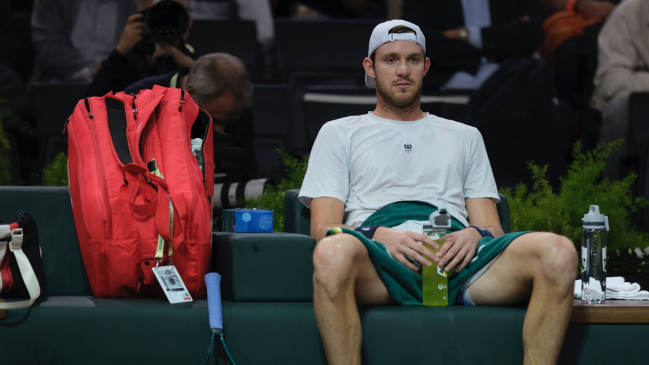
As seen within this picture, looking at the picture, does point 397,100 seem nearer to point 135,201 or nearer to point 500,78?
point 135,201

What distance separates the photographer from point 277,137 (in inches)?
163

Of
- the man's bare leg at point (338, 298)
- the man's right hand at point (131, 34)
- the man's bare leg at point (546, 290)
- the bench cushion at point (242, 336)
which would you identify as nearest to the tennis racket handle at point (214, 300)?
the bench cushion at point (242, 336)

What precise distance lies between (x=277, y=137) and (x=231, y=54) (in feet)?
1.88

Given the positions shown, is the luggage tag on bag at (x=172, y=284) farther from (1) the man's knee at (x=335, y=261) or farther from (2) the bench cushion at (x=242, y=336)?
(1) the man's knee at (x=335, y=261)

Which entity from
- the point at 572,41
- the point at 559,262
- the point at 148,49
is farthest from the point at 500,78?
the point at 559,262

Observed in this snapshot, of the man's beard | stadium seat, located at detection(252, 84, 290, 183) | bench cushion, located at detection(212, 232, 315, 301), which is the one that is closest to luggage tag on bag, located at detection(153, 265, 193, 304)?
bench cushion, located at detection(212, 232, 315, 301)

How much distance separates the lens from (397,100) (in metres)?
2.27

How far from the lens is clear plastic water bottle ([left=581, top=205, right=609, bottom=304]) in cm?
201

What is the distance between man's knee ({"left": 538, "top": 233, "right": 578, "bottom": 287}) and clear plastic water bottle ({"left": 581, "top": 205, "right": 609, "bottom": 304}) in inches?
11.7

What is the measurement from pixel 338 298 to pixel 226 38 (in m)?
2.84

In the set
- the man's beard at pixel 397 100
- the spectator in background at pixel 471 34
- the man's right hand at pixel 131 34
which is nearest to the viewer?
the man's beard at pixel 397 100

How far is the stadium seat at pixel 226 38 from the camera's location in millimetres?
4195

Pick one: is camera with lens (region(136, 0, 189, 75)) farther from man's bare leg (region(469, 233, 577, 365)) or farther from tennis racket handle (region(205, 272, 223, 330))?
man's bare leg (region(469, 233, 577, 365))

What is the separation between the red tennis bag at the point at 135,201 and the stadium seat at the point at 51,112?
213 centimetres
